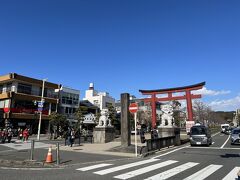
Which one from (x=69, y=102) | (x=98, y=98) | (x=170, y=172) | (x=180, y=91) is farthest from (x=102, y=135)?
(x=98, y=98)

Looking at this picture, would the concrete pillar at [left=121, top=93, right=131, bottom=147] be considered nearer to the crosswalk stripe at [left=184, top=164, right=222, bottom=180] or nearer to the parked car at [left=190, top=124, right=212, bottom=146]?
the parked car at [left=190, top=124, right=212, bottom=146]

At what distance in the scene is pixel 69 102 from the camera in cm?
5628

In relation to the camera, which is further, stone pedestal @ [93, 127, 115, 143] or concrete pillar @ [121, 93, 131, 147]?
stone pedestal @ [93, 127, 115, 143]

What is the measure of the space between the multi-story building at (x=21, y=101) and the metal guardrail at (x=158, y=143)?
28212 mm

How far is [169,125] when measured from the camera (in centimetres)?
2602

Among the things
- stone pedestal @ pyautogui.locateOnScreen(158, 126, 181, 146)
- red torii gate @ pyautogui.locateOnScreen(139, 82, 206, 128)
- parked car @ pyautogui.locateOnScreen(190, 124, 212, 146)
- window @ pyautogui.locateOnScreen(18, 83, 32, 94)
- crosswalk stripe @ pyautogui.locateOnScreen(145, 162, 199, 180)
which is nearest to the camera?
crosswalk stripe @ pyautogui.locateOnScreen(145, 162, 199, 180)

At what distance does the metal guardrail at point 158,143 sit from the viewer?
1606 cm

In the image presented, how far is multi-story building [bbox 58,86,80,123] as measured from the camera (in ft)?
177

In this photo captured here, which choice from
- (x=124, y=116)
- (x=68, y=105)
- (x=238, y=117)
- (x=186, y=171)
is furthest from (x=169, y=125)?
(x=238, y=117)

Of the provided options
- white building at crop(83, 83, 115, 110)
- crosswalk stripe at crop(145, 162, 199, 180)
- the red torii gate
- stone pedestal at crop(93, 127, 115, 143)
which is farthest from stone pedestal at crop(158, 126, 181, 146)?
white building at crop(83, 83, 115, 110)

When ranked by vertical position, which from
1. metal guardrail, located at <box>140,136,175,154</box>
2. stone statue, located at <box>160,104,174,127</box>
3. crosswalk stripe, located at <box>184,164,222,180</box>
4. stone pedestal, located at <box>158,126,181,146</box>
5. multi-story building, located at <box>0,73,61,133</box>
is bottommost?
crosswalk stripe, located at <box>184,164,222,180</box>

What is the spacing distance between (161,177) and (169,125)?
18.1 m

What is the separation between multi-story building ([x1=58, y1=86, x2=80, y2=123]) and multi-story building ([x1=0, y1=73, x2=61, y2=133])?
3775 mm

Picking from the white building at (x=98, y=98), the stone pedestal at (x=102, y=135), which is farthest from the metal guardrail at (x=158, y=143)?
the white building at (x=98, y=98)
